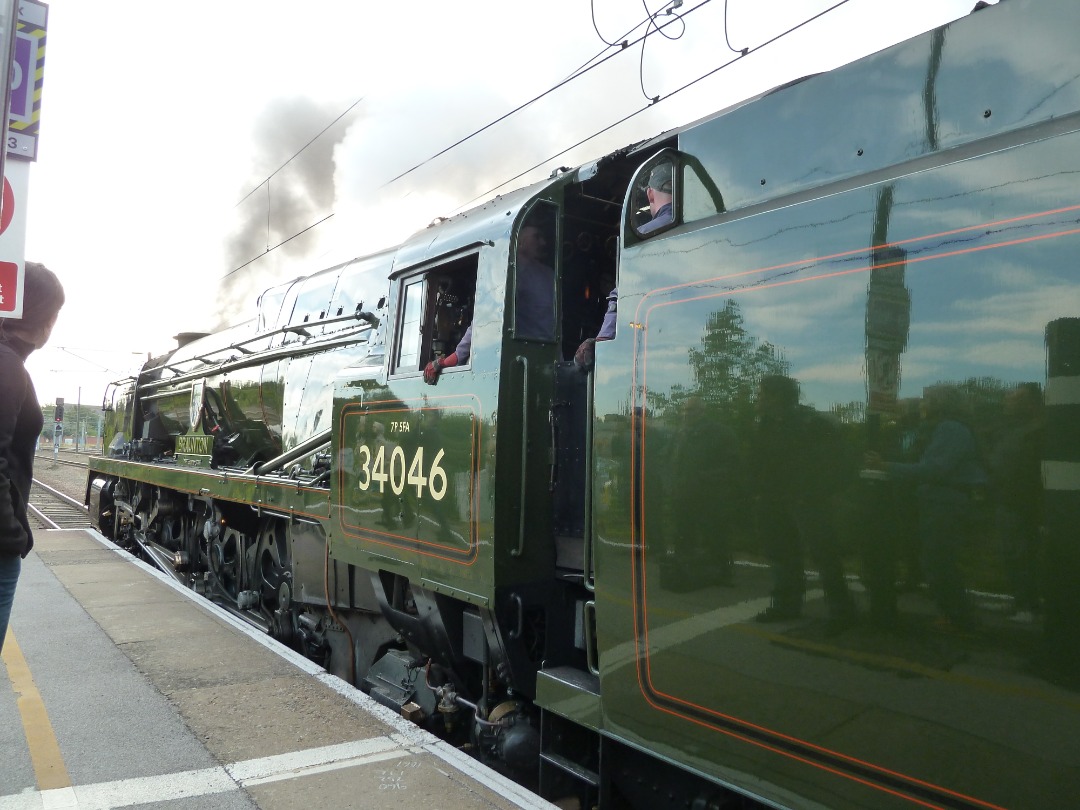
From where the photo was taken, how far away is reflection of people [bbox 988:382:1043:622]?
1.69 metres

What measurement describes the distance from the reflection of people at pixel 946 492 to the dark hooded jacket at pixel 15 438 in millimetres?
2482

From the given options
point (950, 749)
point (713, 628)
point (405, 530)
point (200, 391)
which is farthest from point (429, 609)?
point (200, 391)

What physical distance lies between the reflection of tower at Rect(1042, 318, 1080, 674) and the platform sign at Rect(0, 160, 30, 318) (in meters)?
2.68

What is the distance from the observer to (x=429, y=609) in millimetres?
4039

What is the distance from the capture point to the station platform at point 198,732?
3064 millimetres

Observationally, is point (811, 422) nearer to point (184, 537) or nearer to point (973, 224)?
point (973, 224)

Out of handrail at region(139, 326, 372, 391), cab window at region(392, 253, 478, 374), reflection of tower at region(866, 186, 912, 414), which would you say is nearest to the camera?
reflection of tower at region(866, 186, 912, 414)

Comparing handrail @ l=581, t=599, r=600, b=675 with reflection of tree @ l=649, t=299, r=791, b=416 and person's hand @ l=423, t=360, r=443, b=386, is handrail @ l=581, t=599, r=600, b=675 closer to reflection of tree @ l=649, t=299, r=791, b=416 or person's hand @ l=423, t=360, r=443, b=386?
reflection of tree @ l=649, t=299, r=791, b=416

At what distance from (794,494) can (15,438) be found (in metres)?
2.32

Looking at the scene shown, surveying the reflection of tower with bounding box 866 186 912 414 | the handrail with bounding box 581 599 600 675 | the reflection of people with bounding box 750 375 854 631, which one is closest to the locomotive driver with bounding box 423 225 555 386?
the handrail with bounding box 581 599 600 675

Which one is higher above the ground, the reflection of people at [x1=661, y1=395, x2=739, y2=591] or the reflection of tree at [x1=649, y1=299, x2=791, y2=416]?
the reflection of tree at [x1=649, y1=299, x2=791, y2=416]

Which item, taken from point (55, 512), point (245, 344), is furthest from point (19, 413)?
point (55, 512)

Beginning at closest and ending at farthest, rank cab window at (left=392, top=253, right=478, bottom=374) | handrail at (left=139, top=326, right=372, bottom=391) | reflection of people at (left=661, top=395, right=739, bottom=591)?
reflection of people at (left=661, top=395, right=739, bottom=591) → cab window at (left=392, top=253, right=478, bottom=374) → handrail at (left=139, top=326, right=372, bottom=391)

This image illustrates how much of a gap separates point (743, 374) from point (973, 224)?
702 millimetres
